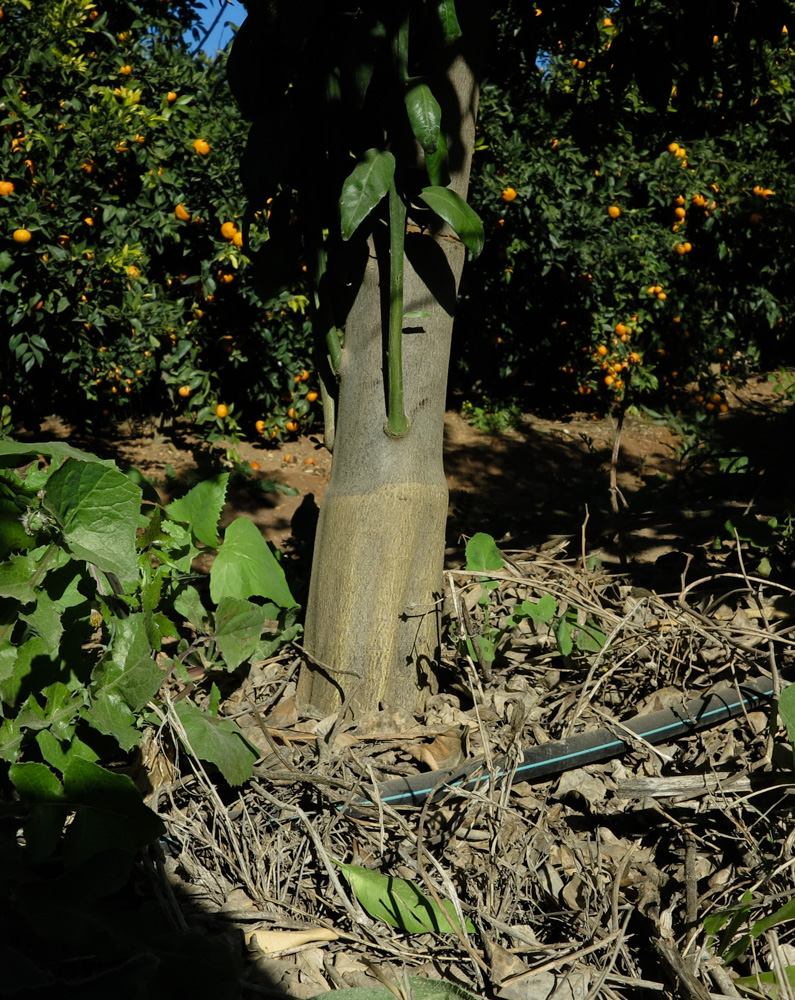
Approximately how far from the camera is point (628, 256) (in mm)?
6090

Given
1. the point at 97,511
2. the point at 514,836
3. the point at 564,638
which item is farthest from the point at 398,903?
the point at 97,511

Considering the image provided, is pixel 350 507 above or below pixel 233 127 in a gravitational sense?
below

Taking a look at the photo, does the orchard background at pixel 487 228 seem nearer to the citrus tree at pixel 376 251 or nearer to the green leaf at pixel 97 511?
the citrus tree at pixel 376 251

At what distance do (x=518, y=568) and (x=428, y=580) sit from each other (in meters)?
0.48

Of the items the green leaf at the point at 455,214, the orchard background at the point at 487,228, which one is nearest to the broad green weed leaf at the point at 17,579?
the orchard background at the point at 487,228

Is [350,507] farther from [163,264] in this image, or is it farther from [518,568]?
[163,264]

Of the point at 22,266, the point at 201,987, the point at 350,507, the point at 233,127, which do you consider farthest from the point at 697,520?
the point at 233,127

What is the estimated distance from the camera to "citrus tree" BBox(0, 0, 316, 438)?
4.09 metres

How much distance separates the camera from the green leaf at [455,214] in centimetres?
167

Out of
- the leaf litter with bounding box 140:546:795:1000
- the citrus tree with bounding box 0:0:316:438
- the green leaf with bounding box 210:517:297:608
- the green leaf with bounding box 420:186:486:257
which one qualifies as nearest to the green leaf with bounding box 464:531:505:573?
the leaf litter with bounding box 140:546:795:1000

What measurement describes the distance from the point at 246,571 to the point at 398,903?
0.84 m

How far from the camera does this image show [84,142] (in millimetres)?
4199

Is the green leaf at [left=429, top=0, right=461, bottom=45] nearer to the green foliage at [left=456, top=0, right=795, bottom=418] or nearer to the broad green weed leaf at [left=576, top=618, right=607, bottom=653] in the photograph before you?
the broad green weed leaf at [left=576, top=618, right=607, bottom=653]

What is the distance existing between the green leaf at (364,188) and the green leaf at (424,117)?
0.10 metres
